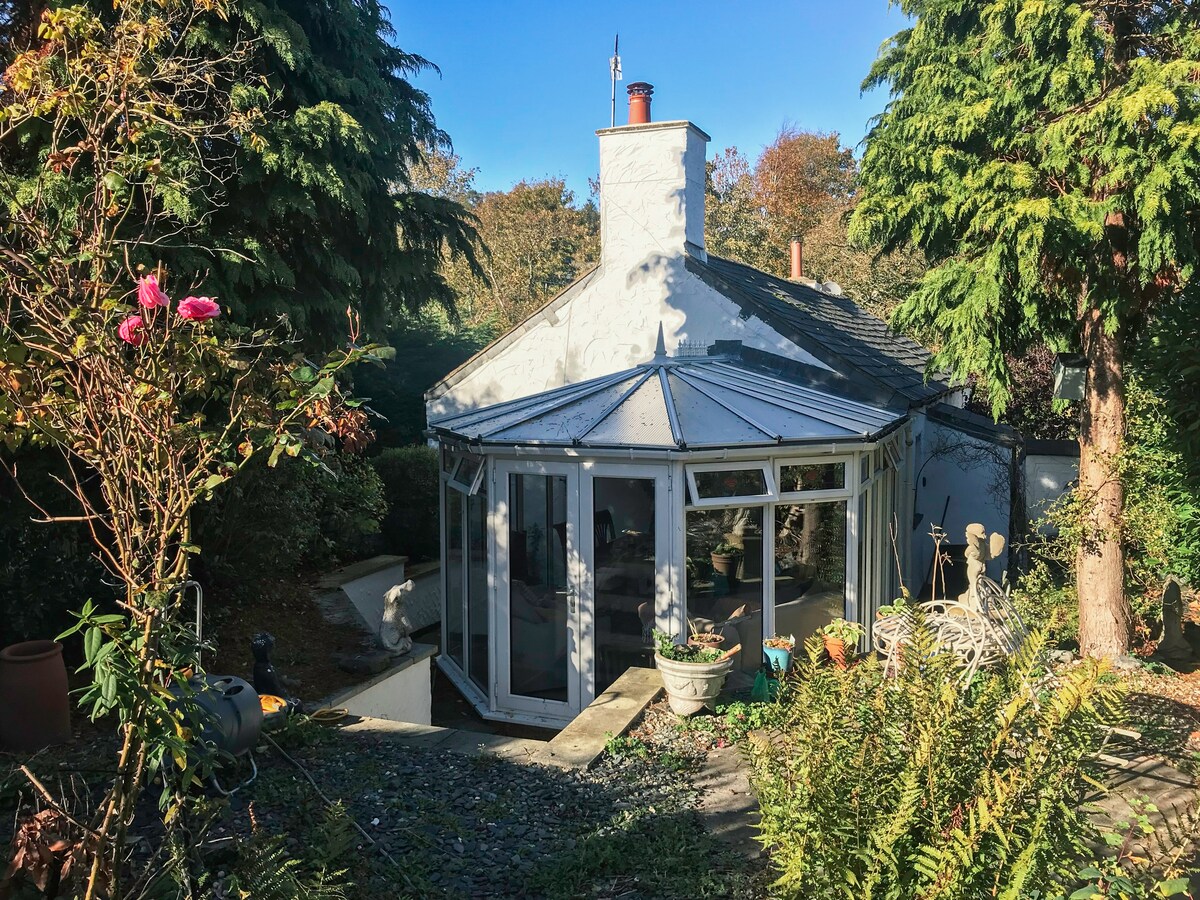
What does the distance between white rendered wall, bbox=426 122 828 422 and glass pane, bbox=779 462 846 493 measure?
A: 292cm

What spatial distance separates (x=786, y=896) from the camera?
3230mm

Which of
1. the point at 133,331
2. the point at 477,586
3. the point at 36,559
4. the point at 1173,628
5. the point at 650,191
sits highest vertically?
the point at 650,191

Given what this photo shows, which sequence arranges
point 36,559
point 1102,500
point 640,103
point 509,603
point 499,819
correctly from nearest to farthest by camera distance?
point 499,819 → point 36,559 → point 1102,500 → point 509,603 → point 640,103

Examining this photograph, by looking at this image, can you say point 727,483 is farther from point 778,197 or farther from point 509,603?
point 778,197

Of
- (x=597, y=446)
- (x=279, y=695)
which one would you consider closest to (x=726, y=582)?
(x=597, y=446)

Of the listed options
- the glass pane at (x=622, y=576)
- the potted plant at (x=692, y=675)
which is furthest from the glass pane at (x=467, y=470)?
the potted plant at (x=692, y=675)

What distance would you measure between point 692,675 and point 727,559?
2.01 metres

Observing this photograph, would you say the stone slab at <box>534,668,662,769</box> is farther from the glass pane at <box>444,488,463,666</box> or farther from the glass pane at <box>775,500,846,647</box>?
the glass pane at <box>444,488,463,666</box>

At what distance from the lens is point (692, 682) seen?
271 inches

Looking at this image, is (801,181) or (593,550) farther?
(801,181)

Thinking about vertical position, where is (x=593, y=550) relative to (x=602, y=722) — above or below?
above

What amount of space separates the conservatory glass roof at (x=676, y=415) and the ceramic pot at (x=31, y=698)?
428 cm

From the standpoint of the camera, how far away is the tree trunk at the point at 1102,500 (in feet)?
28.4

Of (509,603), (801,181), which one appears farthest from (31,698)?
(801,181)
